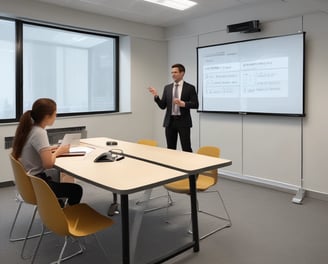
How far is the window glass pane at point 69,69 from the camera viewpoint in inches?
194

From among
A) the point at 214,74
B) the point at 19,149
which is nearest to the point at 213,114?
the point at 214,74

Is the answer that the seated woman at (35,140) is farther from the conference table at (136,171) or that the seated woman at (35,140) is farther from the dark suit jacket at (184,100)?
the dark suit jacket at (184,100)

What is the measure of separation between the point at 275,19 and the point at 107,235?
361 centimetres

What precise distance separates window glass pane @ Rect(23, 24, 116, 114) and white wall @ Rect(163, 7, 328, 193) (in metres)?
1.57

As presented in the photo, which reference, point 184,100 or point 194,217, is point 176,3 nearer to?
point 184,100

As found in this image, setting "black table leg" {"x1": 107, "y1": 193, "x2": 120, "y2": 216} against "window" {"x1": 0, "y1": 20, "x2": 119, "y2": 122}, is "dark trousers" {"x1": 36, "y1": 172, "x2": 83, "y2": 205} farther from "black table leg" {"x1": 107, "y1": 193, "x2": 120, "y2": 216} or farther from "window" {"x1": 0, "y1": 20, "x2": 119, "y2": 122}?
"window" {"x1": 0, "y1": 20, "x2": 119, "y2": 122}

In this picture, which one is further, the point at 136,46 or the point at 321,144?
the point at 136,46

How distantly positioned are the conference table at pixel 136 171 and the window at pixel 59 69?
2.22 m

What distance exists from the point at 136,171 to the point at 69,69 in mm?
3549

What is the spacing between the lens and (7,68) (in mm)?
4668

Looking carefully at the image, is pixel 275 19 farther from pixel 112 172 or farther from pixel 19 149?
pixel 19 149

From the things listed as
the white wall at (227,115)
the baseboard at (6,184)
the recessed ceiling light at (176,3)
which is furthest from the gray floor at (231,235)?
the recessed ceiling light at (176,3)

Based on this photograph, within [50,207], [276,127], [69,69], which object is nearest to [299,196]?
[276,127]

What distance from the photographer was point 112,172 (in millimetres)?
2387
